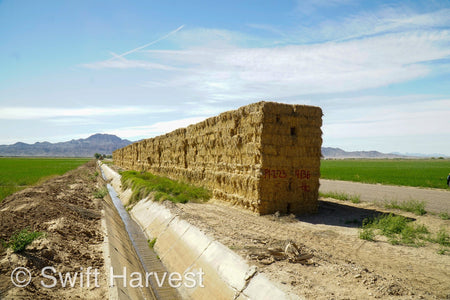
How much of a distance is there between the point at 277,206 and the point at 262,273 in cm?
648

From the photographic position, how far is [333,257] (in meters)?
6.62

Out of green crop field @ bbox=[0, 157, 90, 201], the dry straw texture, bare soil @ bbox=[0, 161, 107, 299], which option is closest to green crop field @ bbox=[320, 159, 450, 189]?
the dry straw texture

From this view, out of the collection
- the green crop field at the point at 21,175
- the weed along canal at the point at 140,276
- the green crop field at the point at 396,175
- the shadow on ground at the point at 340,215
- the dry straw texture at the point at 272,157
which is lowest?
the weed along canal at the point at 140,276

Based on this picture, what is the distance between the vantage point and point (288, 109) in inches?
466

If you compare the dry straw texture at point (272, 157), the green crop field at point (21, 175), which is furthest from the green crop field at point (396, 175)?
the green crop field at point (21, 175)

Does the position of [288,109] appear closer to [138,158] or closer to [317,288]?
[317,288]

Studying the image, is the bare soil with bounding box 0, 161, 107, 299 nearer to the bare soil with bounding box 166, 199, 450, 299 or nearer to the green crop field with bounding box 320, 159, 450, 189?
the bare soil with bounding box 166, 199, 450, 299

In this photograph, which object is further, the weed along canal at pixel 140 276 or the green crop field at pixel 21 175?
the green crop field at pixel 21 175

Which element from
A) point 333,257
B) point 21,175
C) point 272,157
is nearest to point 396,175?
Answer: point 272,157

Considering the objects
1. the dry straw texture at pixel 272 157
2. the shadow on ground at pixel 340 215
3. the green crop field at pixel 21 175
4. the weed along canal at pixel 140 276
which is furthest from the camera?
the green crop field at pixel 21 175

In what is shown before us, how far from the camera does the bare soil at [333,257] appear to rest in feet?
15.8

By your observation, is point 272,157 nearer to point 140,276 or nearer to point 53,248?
point 140,276

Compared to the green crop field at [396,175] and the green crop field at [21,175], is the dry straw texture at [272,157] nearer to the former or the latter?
the green crop field at [21,175]

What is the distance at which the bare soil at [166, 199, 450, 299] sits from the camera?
481 centimetres
